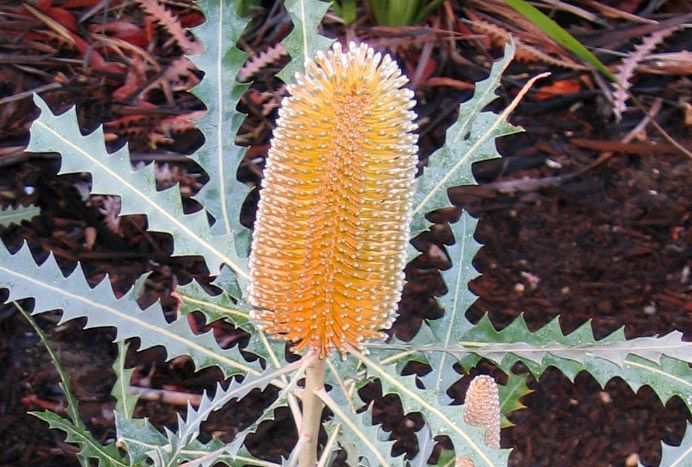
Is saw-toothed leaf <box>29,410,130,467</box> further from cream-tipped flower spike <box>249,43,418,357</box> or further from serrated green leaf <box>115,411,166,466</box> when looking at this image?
cream-tipped flower spike <box>249,43,418,357</box>

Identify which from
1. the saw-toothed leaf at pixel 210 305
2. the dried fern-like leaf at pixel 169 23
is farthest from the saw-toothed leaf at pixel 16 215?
the saw-toothed leaf at pixel 210 305

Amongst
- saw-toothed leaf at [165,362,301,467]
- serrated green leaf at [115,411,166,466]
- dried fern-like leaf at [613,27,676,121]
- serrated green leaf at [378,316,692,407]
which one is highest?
dried fern-like leaf at [613,27,676,121]

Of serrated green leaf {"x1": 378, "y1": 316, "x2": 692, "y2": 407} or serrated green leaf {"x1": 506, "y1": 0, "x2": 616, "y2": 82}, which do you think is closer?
serrated green leaf {"x1": 378, "y1": 316, "x2": 692, "y2": 407}

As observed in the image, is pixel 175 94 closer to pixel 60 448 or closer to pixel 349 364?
pixel 60 448

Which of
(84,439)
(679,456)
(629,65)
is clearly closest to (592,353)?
(679,456)

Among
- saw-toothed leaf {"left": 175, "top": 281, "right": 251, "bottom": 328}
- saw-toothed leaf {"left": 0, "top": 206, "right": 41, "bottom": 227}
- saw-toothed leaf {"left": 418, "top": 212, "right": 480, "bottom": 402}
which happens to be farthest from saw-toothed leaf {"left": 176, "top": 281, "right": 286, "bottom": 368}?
saw-toothed leaf {"left": 0, "top": 206, "right": 41, "bottom": 227}

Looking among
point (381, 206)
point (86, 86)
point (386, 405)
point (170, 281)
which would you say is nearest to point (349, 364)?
point (381, 206)

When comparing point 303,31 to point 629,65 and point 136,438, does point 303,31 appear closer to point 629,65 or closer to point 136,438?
point 136,438

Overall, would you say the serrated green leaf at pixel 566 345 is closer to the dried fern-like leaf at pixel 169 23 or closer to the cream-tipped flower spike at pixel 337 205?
the cream-tipped flower spike at pixel 337 205
